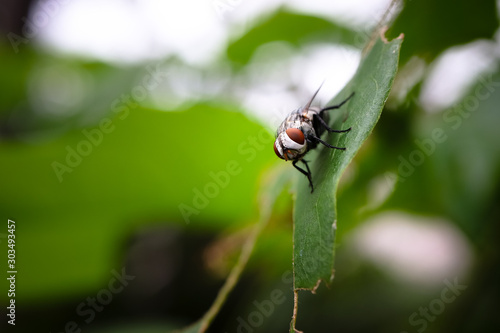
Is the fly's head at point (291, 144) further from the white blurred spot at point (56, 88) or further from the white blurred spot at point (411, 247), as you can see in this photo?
the white blurred spot at point (56, 88)

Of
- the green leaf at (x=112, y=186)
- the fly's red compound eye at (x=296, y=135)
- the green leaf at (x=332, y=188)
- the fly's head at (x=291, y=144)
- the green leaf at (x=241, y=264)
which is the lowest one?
the green leaf at (x=112, y=186)

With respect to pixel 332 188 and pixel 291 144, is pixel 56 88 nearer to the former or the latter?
pixel 291 144

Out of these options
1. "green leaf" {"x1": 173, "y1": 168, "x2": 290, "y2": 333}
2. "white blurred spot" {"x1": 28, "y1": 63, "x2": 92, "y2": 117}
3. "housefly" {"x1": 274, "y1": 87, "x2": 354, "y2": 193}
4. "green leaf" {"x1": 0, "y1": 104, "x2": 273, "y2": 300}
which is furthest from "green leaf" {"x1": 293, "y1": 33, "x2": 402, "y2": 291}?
"white blurred spot" {"x1": 28, "y1": 63, "x2": 92, "y2": 117}

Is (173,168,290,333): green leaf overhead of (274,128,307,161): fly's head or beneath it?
beneath

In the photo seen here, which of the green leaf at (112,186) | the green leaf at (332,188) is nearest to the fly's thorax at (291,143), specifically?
the green leaf at (332,188)

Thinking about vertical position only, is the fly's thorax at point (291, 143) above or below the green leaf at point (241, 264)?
above

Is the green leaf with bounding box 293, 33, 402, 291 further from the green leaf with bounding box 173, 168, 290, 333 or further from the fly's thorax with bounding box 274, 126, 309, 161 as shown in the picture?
the green leaf with bounding box 173, 168, 290, 333
